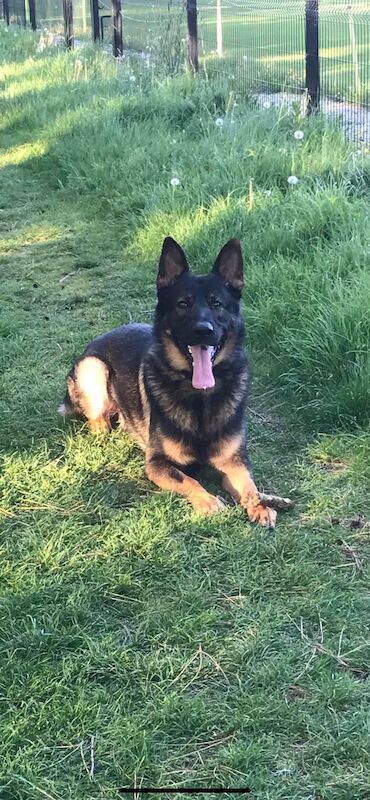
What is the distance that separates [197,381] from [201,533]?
67cm

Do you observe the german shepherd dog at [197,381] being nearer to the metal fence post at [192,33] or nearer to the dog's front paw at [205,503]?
the dog's front paw at [205,503]

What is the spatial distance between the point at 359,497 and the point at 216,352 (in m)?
0.86

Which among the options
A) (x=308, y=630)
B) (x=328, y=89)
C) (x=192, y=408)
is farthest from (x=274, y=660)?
(x=328, y=89)

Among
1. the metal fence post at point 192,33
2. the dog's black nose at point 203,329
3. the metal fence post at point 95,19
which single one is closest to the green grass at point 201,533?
the dog's black nose at point 203,329

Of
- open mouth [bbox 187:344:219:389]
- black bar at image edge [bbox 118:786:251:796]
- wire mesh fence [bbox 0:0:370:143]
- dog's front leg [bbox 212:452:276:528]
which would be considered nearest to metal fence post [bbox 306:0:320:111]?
wire mesh fence [bbox 0:0:370:143]

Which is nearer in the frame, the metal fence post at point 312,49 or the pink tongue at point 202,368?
the pink tongue at point 202,368

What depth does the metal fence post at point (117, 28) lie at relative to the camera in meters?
13.6

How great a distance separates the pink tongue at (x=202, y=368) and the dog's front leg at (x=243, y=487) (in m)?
0.32

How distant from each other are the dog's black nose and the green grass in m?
0.69

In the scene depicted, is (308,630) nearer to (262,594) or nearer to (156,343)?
(262,594)

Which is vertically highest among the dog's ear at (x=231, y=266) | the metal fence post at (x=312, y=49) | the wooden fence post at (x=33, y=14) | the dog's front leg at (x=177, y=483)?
the wooden fence post at (x=33, y=14)

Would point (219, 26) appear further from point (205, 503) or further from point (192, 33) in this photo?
point (205, 503)

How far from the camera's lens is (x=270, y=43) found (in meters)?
11.5

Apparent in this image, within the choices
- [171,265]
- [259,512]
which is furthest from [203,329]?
[259,512]
